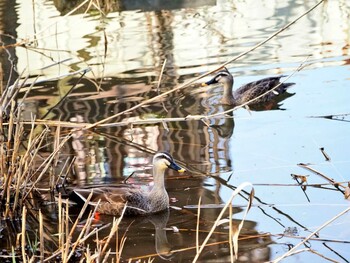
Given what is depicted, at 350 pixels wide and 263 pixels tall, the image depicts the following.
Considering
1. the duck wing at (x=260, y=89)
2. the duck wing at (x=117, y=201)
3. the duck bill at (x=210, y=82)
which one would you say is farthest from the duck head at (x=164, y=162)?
the duck bill at (x=210, y=82)

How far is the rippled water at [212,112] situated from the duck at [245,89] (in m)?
0.19

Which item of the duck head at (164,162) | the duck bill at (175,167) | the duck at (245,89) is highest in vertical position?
the duck head at (164,162)

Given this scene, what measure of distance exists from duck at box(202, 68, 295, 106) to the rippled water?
0.19 meters

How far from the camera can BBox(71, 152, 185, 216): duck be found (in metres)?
7.32

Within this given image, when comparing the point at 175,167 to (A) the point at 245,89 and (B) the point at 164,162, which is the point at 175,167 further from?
(A) the point at 245,89

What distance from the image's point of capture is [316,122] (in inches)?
368

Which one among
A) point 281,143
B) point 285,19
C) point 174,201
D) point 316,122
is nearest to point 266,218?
point 174,201

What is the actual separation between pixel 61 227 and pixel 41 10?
14355 millimetres

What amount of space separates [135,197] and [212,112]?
3266mm

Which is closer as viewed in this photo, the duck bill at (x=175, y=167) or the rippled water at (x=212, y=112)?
the rippled water at (x=212, y=112)

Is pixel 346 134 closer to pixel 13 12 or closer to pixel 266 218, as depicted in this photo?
pixel 266 218

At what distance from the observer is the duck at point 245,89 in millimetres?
10883

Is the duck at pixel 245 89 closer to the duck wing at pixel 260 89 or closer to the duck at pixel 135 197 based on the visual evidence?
the duck wing at pixel 260 89

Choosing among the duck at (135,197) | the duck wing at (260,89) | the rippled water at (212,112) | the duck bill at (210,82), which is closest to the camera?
the rippled water at (212,112)
